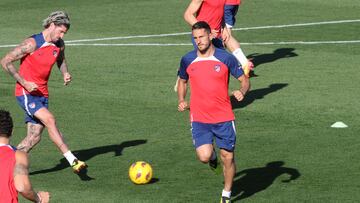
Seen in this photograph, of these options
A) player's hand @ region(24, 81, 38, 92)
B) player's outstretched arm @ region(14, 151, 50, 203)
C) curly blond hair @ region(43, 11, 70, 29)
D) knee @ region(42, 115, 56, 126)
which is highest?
curly blond hair @ region(43, 11, 70, 29)

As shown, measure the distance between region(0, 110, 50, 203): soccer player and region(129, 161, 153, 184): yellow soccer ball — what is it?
5.54 metres

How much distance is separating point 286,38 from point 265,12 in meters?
5.27

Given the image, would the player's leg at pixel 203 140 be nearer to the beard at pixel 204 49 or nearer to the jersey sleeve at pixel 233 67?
the jersey sleeve at pixel 233 67

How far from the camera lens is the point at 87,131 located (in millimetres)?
20141

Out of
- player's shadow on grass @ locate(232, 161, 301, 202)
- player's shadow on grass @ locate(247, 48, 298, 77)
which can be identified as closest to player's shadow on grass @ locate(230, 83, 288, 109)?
player's shadow on grass @ locate(247, 48, 298, 77)

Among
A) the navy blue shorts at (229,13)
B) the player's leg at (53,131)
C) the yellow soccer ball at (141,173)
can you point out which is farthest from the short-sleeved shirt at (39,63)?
the navy blue shorts at (229,13)

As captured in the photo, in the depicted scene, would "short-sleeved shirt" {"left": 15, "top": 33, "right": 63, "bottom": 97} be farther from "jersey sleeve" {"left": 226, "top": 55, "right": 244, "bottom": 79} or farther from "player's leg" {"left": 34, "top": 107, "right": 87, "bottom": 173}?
"jersey sleeve" {"left": 226, "top": 55, "right": 244, "bottom": 79}

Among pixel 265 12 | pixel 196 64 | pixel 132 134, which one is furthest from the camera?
pixel 265 12

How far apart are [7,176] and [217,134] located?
16.5 feet

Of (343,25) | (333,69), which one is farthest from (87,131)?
(343,25)

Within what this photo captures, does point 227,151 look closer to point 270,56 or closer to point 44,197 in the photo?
point 44,197

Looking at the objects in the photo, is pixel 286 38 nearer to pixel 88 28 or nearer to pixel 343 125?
pixel 88 28

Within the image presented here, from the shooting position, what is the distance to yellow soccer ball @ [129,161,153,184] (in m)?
16.2

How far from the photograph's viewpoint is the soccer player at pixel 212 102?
1504cm
